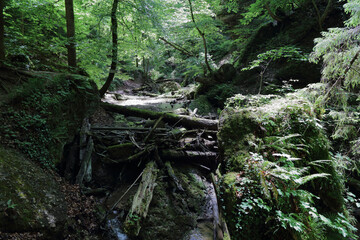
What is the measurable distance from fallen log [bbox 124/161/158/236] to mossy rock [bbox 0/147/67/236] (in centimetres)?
118

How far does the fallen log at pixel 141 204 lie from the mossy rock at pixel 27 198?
1178 millimetres

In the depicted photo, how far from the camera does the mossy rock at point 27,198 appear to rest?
250cm

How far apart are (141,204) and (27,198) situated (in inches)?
77.4

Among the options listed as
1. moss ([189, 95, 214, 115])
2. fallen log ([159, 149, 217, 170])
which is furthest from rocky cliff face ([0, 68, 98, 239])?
moss ([189, 95, 214, 115])

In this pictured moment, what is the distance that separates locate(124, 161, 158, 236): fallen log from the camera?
328cm

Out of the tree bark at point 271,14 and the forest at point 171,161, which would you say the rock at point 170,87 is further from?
the forest at point 171,161

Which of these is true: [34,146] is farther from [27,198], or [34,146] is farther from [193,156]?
[193,156]

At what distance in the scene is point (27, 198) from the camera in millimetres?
2846

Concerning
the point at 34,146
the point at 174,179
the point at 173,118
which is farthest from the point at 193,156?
the point at 34,146

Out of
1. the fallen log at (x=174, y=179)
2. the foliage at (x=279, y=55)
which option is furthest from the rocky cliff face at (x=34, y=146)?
the foliage at (x=279, y=55)

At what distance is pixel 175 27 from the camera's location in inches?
445

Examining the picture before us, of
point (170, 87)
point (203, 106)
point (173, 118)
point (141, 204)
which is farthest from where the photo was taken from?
point (170, 87)

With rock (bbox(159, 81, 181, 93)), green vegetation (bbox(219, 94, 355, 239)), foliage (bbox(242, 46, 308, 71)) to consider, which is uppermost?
foliage (bbox(242, 46, 308, 71))

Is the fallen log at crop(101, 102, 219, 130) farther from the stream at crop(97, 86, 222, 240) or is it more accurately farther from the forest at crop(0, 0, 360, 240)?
the stream at crop(97, 86, 222, 240)
